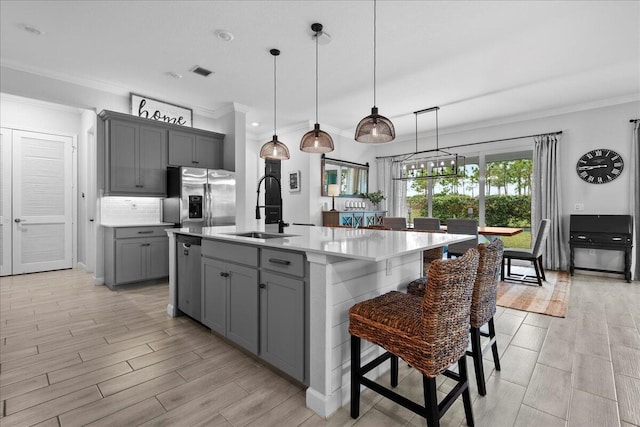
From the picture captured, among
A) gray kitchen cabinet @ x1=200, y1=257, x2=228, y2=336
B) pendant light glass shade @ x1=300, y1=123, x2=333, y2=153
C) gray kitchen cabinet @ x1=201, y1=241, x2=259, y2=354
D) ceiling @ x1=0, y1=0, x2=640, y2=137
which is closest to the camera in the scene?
gray kitchen cabinet @ x1=201, y1=241, x2=259, y2=354

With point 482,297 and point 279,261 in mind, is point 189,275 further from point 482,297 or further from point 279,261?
point 482,297

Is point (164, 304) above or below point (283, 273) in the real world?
below

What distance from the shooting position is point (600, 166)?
4.98m

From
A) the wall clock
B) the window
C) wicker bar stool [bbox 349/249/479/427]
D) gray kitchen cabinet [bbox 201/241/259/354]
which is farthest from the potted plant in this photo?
wicker bar stool [bbox 349/249/479/427]

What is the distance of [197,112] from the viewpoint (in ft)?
17.7

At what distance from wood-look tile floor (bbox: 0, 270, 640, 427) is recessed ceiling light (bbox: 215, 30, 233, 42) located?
9.47 ft

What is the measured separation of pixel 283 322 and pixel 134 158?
3.79 metres

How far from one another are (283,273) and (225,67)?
3139mm

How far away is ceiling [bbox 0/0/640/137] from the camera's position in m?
2.73

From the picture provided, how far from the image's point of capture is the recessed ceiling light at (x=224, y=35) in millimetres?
3061

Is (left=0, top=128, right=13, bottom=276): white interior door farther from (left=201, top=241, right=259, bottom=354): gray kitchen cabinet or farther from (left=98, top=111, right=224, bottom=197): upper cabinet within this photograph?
(left=201, top=241, right=259, bottom=354): gray kitchen cabinet

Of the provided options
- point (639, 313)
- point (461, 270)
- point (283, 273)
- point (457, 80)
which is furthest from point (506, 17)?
point (639, 313)

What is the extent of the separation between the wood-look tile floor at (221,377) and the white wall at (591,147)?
7.83ft

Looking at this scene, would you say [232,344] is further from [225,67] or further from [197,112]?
[197,112]
